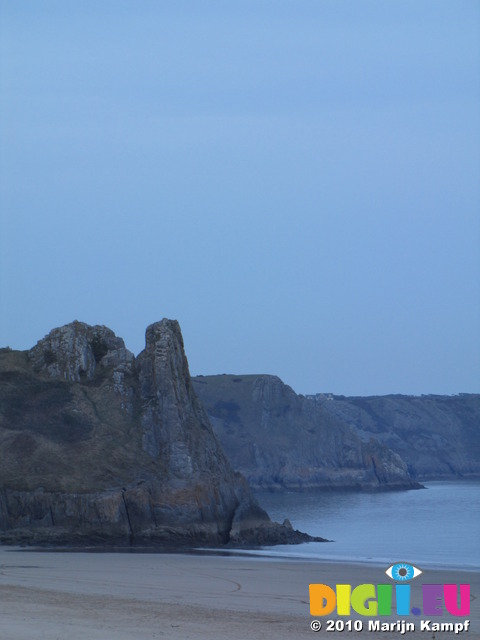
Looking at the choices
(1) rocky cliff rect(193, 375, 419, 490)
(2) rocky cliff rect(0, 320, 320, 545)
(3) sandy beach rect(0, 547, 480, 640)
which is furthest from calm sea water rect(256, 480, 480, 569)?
(1) rocky cliff rect(193, 375, 419, 490)

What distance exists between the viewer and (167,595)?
22.8 metres

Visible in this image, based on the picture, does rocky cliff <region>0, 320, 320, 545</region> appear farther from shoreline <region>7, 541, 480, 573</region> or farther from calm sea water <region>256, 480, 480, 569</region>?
calm sea water <region>256, 480, 480, 569</region>

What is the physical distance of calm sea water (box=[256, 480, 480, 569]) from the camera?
44.6 m

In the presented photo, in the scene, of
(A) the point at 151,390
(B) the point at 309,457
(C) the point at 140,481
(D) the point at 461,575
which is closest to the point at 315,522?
(A) the point at 151,390

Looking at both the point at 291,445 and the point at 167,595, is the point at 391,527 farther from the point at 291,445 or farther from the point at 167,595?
the point at 291,445

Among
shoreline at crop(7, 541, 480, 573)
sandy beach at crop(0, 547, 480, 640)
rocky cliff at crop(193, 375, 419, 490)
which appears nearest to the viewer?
sandy beach at crop(0, 547, 480, 640)

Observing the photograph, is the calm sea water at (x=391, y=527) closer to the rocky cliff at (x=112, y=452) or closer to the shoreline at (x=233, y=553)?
the shoreline at (x=233, y=553)

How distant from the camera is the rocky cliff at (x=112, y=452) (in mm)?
43312

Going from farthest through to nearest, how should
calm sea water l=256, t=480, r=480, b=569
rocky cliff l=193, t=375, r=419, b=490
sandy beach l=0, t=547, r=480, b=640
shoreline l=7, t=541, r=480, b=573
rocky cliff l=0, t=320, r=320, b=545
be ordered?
rocky cliff l=193, t=375, r=419, b=490, calm sea water l=256, t=480, r=480, b=569, rocky cliff l=0, t=320, r=320, b=545, shoreline l=7, t=541, r=480, b=573, sandy beach l=0, t=547, r=480, b=640

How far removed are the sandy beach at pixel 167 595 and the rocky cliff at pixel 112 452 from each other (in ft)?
18.1

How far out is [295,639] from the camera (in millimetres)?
15734

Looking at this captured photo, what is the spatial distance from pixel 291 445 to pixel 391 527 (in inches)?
3046

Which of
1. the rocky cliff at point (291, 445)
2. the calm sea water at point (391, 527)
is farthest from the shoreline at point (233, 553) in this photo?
the rocky cliff at point (291, 445)

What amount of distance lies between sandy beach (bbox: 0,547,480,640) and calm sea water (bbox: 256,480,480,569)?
8785 mm
